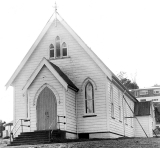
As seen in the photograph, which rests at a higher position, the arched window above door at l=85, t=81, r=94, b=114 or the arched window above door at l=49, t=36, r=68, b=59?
the arched window above door at l=49, t=36, r=68, b=59

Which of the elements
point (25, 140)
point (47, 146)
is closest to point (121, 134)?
point (25, 140)

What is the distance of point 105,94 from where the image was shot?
27.2 metres

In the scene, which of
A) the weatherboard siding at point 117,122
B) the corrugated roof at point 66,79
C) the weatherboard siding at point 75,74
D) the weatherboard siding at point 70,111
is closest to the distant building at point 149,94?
the weatherboard siding at point 117,122

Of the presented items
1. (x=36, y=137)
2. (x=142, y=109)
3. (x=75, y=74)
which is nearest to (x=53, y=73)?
(x=75, y=74)

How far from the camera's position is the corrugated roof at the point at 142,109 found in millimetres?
41344

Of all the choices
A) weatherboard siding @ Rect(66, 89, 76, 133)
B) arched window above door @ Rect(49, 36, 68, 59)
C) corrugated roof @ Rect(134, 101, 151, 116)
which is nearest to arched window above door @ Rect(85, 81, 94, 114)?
weatherboard siding @ Rect(66, 89, 76, 133)

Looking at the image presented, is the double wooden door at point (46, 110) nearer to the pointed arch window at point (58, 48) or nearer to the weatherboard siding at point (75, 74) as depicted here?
the weatherboard siding at point (75, 74)

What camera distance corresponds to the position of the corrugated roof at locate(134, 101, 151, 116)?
41.3 meters

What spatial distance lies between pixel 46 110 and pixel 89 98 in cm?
346

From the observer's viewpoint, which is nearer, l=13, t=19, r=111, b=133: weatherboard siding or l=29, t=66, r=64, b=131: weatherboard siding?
l=29, t=66, r=64, b=131: weatherboard siding

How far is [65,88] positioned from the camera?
83.3 feet

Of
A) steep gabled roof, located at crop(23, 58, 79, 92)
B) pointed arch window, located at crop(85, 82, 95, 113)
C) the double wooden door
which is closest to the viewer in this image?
steep gabled roof, located at crop(23, 58, 79, 92)

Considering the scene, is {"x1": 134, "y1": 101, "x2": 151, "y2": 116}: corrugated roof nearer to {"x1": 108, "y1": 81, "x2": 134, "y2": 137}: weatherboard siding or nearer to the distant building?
{"x1": 108, "y1": 81, "x2": 134, "y2": 137}: weatherboard siding

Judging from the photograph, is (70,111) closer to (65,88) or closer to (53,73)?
(65,88)
